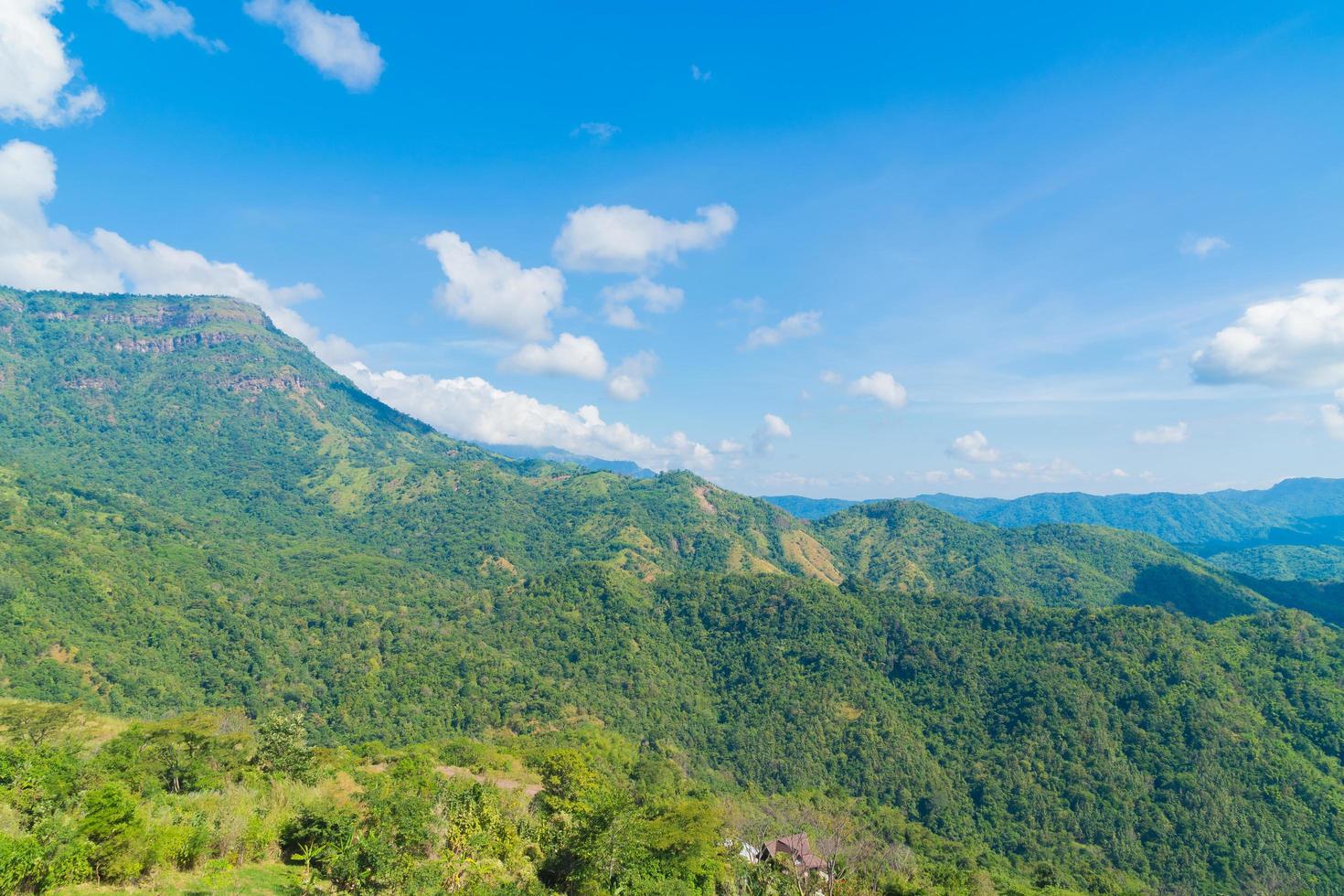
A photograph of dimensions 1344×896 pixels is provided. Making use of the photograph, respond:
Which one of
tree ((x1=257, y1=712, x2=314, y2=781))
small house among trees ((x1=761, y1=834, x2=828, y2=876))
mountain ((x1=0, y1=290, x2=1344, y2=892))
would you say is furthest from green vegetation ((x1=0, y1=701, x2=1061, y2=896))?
mountain ((x1=0, y1=290, x2=1344, y2=892))

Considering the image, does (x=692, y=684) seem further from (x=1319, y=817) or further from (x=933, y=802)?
(x=1319, y=817)

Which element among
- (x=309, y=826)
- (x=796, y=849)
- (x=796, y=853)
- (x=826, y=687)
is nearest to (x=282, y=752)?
(x=309, y=826)

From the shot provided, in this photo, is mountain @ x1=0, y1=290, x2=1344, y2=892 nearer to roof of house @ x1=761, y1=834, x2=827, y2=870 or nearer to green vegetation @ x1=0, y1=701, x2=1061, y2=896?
roof of house @ x1=761, y1=834, x2=827, y2=870

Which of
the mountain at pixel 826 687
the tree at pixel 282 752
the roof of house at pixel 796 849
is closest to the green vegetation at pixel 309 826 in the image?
the tree at pixel 282 752

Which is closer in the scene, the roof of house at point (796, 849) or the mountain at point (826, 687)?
the roof of house at point (796, 849)

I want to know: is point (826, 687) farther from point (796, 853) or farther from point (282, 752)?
point (282, 752)

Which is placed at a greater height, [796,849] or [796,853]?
[796,853]

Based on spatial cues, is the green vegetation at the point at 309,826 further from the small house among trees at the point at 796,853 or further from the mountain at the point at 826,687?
the mountain at the point at 826,687

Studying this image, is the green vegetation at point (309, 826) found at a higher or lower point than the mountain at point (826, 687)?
higher

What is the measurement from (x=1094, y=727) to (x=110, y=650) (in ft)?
741

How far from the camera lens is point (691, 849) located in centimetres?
4412

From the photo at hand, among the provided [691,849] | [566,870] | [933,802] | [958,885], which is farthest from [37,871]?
[933,802]

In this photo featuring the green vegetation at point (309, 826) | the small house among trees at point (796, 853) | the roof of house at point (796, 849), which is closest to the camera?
the green vegetation at point (309, 826)

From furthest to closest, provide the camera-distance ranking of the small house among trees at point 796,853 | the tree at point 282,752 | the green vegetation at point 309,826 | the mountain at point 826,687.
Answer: the mountain at point 826,687 → the small house among trees at point 796,853 → the tree at point 282,752 → the green vegetation at point 309,826
